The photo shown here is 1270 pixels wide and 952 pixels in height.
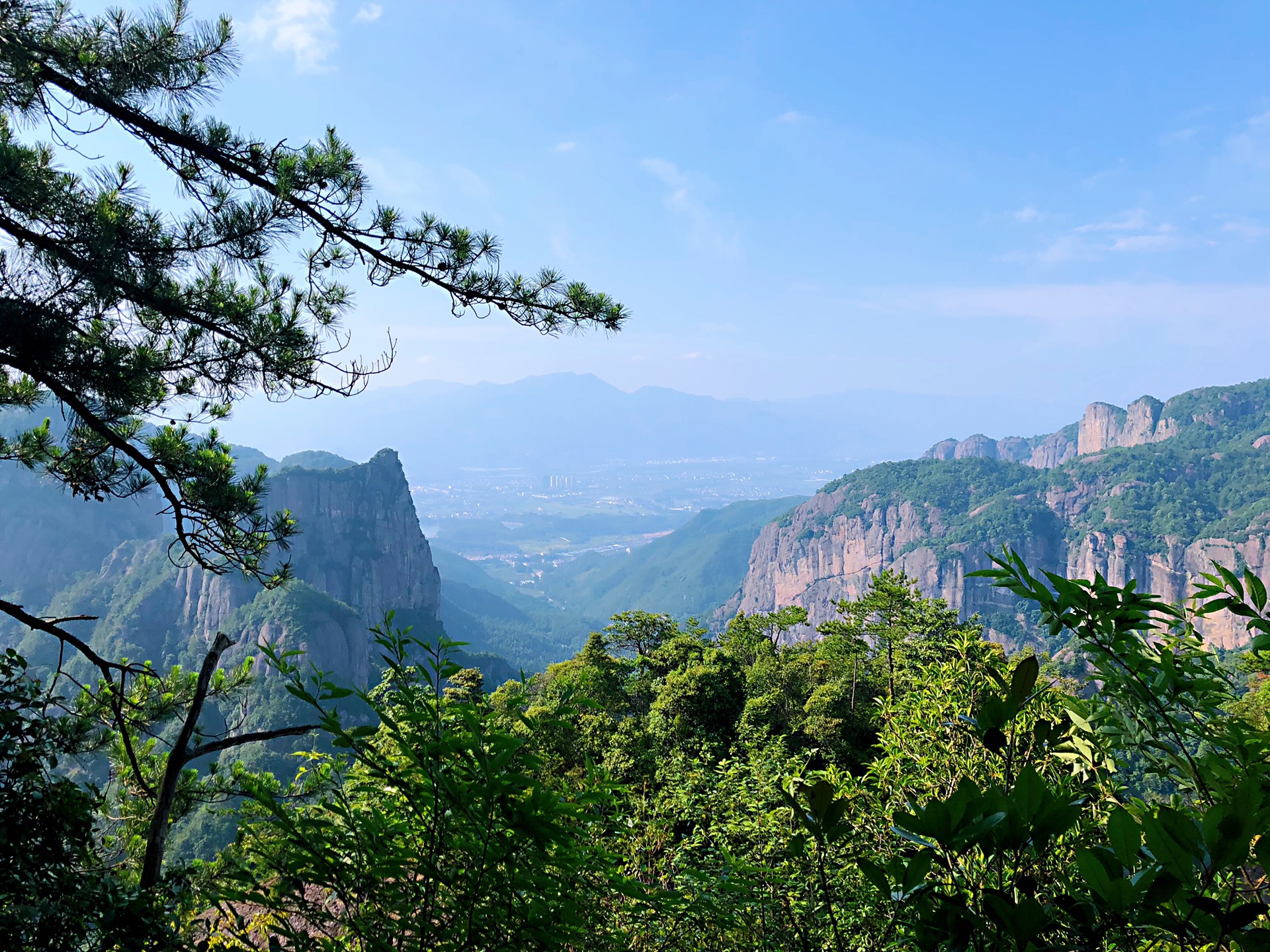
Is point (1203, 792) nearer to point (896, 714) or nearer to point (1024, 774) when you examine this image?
point (1024, 774)

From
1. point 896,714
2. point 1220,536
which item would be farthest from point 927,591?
point 896,714

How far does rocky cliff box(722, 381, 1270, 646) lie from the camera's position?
2822 inches

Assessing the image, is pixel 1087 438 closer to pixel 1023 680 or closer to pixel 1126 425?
pixel 1126 425

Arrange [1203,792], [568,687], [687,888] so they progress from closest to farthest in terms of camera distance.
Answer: [1203,792]
[568,687]
[687,888]

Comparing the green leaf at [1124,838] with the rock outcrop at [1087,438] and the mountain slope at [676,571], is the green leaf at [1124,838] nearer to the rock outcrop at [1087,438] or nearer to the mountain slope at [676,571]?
the mountain slope at [676,571]

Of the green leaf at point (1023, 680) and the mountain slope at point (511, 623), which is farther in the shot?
the mountain slope at point (511, 623)

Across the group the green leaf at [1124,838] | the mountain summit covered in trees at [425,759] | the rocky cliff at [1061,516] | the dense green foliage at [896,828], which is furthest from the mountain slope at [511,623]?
the green leaf at [1124,838]

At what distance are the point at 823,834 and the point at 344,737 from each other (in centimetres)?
82

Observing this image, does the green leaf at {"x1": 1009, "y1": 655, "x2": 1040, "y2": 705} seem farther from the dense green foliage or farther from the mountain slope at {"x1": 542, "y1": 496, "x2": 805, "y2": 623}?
the mountain slope at {"x1": 542, "y1": 496, "x2": 805, "y2": 623}

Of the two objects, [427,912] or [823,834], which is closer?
[823,834]

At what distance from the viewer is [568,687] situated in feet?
5.11

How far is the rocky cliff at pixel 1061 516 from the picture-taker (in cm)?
7169

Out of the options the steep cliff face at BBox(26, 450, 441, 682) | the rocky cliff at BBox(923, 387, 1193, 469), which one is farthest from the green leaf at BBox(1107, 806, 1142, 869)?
the rocky cliff at BBox(923, 387, 1193, 469)

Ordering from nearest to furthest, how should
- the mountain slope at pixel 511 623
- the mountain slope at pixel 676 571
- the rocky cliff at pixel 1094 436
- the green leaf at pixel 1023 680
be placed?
the green leaf at pixel 1023 680
the mountain slope at pixel 511 623
the rocky cliff at pixel 1094 436
the mountain slope at pixel 676 571
